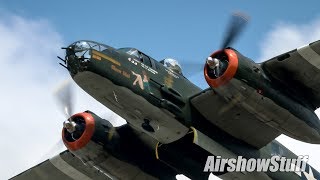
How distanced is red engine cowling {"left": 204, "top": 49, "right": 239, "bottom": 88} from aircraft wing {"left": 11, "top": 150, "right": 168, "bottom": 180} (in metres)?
5.58

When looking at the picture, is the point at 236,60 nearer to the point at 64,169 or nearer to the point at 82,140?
the point at 82,140

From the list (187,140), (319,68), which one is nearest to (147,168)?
(187,140)

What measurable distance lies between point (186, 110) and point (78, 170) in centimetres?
641

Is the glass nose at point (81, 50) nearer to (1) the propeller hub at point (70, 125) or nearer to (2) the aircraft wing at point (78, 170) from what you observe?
(1) the propeller hub at point (70, 125)

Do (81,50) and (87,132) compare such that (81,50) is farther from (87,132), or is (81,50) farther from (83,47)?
(87,132)

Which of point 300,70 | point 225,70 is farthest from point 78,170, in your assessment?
point 300,70

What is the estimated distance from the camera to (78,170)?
25.7m

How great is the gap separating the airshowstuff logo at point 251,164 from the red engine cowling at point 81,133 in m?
4.84

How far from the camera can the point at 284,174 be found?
2384cm

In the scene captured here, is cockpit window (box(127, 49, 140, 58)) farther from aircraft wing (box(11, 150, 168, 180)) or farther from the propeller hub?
aircraft wing (box(11, 150, 168, 180))

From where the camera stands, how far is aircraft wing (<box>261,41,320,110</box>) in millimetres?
20188

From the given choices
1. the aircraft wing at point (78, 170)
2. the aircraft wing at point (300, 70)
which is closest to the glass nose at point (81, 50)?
the aircraft wing at point (78, 170)

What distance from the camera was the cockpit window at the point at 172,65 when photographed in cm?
2304

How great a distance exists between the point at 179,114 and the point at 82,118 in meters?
4.24
